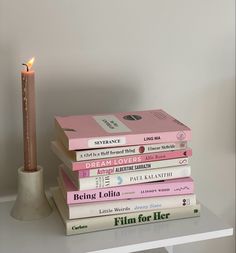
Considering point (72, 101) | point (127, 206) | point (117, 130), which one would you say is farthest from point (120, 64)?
point (127, 206)

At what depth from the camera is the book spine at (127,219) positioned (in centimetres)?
93

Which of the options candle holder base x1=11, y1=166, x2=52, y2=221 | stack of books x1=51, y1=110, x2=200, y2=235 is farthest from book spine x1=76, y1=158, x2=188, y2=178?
candle holder base x1=11, y1=166, x2=52, y2=221

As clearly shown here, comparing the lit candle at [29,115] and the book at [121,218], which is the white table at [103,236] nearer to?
the book at [121,218]

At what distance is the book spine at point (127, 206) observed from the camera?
927 millimetres

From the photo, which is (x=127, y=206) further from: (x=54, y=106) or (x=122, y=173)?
(x=54, y=106)

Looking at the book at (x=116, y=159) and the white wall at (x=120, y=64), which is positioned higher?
the white wall at (x=120, y=64)

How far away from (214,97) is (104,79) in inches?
11.4

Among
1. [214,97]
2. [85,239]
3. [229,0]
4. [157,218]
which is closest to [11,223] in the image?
[85,239]

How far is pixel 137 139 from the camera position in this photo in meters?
0.93

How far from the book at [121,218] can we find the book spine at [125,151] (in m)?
0.11

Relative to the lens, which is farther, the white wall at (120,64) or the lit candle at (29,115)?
the white wall at (120,64)

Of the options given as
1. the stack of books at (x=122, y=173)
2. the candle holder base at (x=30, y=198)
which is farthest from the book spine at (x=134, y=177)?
the candle holder base at (x=30, y=198)

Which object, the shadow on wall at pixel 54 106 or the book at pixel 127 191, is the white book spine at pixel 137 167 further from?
the shadow on wall at pixel 54 106

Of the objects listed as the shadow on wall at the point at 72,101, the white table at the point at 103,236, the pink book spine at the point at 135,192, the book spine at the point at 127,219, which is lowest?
the white table at the point at 103,236
